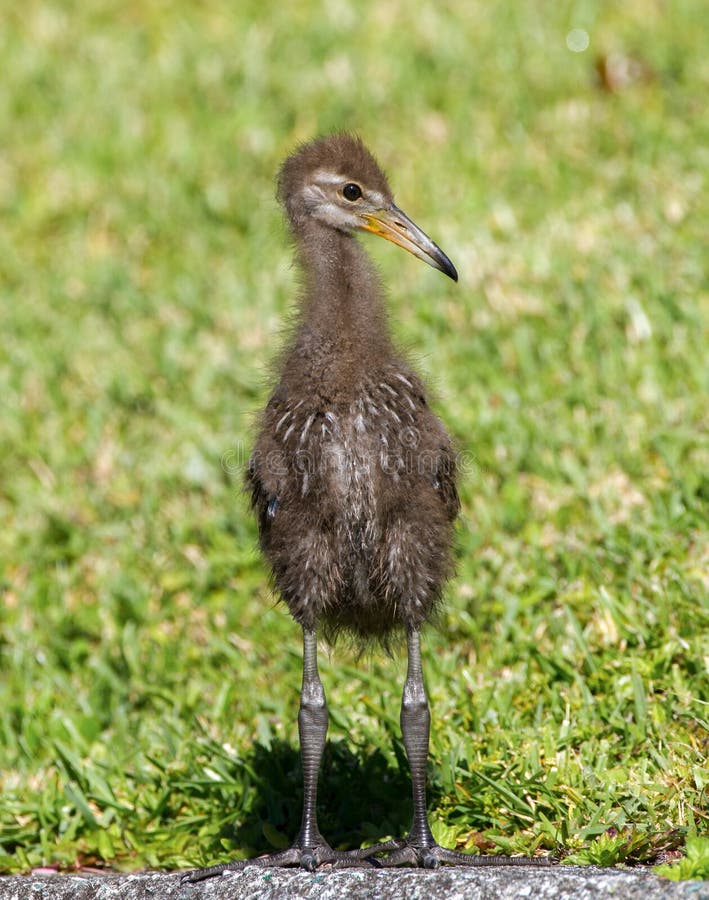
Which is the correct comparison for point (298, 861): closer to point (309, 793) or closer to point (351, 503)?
point (309, 793)

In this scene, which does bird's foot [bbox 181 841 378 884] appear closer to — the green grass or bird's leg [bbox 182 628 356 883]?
bird's leg [bbox 182 628 356 883]

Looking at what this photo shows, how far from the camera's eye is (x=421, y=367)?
16.9 ft

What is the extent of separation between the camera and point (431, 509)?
4.37m

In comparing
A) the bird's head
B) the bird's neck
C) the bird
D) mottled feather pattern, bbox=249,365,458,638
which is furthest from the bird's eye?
mottled feather pattern, bbox=249,365,458,638

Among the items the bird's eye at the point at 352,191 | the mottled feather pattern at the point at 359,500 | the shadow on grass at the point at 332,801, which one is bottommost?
the shadow on grass at the point at 332,801

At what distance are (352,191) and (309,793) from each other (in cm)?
219

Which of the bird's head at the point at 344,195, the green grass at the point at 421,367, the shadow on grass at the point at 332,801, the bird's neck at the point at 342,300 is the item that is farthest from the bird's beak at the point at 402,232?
the shadow on grass at the point at 332,801

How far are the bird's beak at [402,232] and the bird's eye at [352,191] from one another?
7cm

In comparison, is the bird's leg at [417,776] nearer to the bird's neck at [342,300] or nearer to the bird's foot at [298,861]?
the bird's foot at [298,861]

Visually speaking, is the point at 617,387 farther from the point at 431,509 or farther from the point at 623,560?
the point at 431,509

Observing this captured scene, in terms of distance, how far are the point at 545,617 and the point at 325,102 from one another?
6.17 meters

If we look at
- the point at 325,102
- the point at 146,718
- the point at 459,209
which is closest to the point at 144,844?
the point at 146,718

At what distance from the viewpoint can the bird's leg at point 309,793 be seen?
13.9ft

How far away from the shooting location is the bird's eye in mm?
4660
